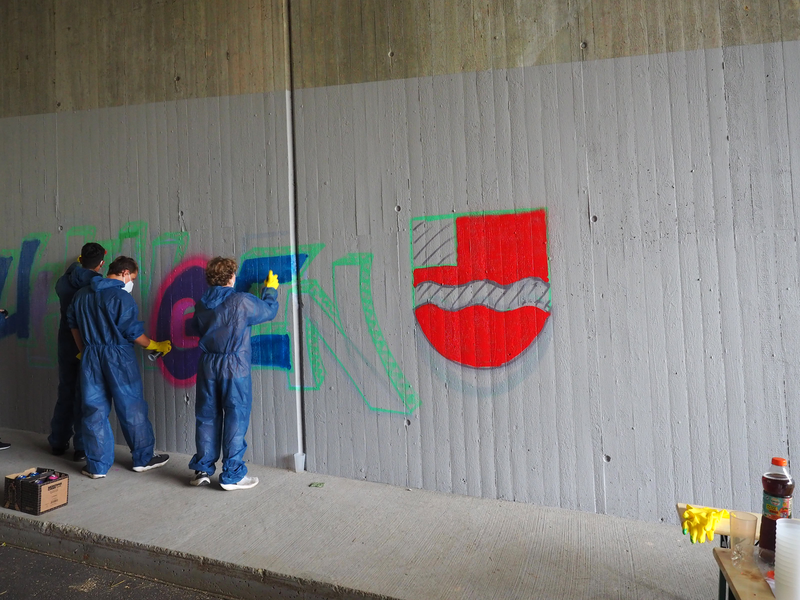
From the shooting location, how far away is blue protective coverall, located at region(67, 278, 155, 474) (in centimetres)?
409

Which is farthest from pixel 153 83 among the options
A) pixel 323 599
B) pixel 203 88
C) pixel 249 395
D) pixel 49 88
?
pixel 323 599

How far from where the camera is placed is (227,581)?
290 cm

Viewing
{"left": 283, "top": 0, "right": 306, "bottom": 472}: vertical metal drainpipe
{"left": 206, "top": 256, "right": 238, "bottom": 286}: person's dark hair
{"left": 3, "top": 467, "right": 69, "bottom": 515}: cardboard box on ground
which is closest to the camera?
{"left": 3, "top": 467, "right": 69, "bottom": 515}: cardboard box on ground

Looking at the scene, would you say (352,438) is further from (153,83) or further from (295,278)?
(153,83)

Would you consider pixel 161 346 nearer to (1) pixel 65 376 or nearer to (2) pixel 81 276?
(2) pixel 81 276

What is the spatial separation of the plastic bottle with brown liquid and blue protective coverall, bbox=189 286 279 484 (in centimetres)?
307

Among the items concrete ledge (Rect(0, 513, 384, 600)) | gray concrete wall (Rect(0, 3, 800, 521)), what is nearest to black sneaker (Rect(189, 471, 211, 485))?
gray concrete wall (Rect(0, 3, 800, 521))

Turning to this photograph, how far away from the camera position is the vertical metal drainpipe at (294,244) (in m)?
4.18

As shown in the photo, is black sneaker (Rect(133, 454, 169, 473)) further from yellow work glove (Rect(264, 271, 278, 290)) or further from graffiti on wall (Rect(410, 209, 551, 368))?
graffiti on wall (Rect(410, 209, 551, 368))

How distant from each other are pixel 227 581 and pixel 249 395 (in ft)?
4.35

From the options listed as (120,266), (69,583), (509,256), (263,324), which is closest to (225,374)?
(263,324)

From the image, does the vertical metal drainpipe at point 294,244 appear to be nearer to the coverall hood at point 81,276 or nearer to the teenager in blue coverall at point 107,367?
the teenager in blue coverall at point 107,367

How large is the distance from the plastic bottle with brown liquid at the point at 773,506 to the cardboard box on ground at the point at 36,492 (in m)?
3.96

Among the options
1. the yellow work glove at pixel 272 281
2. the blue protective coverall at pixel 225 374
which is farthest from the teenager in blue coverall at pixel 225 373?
the yellow work glove at pixel 272 281
